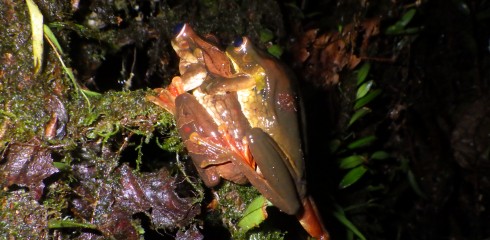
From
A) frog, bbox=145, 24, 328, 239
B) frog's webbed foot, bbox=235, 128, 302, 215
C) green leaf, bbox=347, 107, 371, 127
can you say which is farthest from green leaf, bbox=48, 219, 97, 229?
green leaf, bbox=347, 107, 371, 127

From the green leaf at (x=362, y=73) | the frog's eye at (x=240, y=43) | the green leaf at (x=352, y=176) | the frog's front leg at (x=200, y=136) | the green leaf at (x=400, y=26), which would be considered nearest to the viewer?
the frog's front leg at (x=200, y=136)

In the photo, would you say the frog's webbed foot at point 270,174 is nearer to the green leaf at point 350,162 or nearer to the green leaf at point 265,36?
the green leaf at point 265,36

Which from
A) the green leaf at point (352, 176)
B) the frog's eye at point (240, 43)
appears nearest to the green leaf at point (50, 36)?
the frog's eye at point (240, 43)

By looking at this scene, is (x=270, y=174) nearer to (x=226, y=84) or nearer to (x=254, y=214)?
(x=254, y=214)

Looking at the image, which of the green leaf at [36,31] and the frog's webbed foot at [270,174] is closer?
the green leaf at [36,31]

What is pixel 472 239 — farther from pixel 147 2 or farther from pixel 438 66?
pixel 147 2

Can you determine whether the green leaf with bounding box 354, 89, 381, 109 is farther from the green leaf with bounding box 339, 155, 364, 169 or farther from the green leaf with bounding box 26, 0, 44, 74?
the green leaf with bounding box 26, 0, 44, 74
